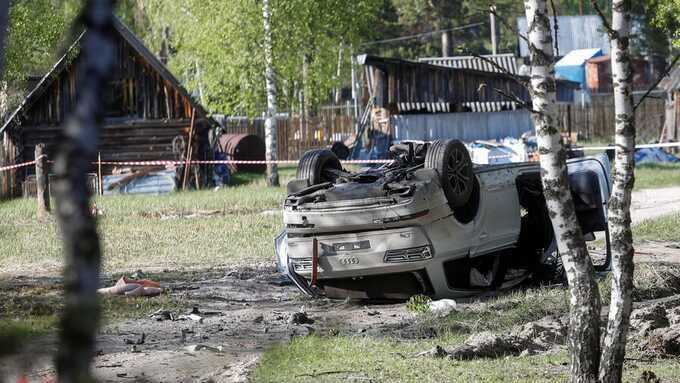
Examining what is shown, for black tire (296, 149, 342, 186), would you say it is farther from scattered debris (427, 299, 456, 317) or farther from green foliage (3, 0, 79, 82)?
green foliage (3, 0, 79, 82)

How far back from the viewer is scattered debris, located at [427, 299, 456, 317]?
10.9 metres

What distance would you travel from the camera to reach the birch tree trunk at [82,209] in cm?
229

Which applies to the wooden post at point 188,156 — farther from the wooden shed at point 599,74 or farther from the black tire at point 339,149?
the wooden shed at point 599,74

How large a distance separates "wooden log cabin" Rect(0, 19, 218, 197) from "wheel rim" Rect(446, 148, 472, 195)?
2304 centimetres

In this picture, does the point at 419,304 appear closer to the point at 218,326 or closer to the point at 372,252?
the point at 372,252

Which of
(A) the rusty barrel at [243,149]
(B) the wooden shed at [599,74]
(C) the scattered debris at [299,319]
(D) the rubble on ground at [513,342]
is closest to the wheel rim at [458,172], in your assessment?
(C) the scattered debris at [299,319]

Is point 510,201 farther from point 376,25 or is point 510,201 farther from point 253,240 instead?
point 376,25

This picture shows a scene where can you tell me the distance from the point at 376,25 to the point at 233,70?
29.1 meters

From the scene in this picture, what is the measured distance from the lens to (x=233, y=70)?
35.8m

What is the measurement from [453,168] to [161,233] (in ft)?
29.6

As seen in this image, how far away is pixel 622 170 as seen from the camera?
6895 mm

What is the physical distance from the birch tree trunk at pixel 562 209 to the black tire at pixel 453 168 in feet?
15.5

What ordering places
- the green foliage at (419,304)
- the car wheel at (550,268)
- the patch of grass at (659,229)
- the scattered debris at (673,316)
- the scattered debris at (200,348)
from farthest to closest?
the patch of grass at (659,229) → the car wheel at (550,268) → the green foliage at (419,304) → the scattered debris at (673,316) → the scattered debris at (200,348)

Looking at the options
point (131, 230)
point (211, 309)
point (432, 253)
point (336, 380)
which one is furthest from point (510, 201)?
point (131, 230)
